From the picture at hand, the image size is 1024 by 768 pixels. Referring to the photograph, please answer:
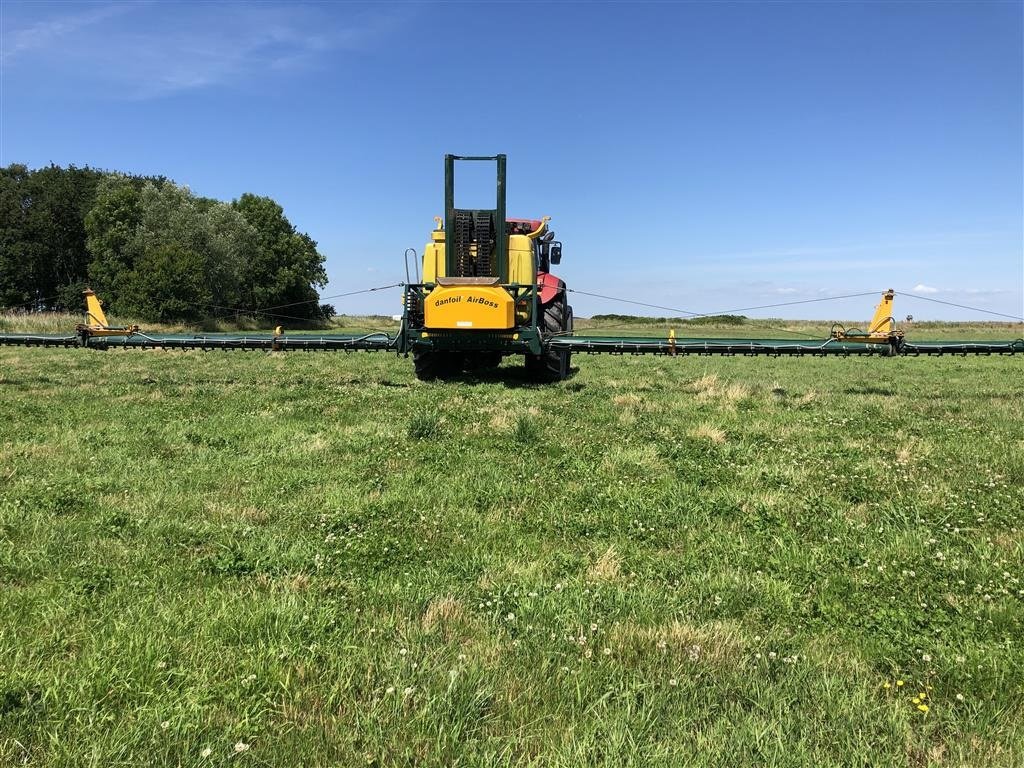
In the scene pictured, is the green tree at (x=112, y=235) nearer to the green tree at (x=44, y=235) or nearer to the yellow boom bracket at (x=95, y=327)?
the green tree at (x=44, y=235)

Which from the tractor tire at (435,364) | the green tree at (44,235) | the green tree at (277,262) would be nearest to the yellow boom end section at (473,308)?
the tractor tire at (435,364)

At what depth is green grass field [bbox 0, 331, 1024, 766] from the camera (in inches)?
106

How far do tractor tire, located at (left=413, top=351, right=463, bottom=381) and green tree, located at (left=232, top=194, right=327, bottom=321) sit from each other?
5733cm

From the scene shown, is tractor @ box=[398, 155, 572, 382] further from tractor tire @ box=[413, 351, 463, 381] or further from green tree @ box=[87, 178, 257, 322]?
green tree @ box=[87, 178, 257, 322]

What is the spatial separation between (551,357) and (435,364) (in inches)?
108

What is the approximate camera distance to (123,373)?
1595 cm

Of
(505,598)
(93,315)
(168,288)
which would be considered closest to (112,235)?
(168,288)

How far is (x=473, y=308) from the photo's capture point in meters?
12.5

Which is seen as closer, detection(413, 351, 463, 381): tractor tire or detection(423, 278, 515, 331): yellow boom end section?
detection(423, 278, 515, 331): yellow boom end section

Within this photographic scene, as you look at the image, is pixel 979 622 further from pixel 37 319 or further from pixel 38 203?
pixel 38 203

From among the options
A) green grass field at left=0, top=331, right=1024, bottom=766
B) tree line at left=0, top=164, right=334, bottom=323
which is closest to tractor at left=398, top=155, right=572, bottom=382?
green grass field at left=0, top=331, right=1024, bottom=766

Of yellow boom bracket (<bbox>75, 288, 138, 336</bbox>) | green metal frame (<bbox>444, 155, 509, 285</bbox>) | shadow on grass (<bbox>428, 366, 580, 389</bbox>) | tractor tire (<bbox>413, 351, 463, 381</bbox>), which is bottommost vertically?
shadow on grass (<bbox>428, 366, 580, 389</bbox>)

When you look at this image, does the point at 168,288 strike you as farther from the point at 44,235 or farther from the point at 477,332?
the point at 477,332

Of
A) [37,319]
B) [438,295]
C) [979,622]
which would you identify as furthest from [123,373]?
[37,319]
